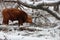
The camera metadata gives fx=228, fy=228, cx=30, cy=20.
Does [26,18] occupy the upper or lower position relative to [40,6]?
lower

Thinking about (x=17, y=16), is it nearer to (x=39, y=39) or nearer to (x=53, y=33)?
(x=53, y=33)

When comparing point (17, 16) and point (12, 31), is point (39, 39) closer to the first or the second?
point (12, 31)

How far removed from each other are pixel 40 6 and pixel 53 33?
0.89 meters

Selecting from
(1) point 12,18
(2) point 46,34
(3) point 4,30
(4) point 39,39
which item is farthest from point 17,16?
(4) point 39,39

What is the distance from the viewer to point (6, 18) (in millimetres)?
8172

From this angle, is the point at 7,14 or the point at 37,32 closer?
the point at 37,32

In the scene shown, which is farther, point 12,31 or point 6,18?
point 6,18

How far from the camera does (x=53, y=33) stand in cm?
562

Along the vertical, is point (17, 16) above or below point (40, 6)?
below

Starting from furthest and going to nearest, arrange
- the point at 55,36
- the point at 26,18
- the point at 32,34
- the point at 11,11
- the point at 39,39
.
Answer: the point at 26,18
the point at 11,11
the point at 32,34
the point at 55,36
the point at 39,39

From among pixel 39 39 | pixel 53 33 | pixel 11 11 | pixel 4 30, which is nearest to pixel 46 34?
pixel 53 33

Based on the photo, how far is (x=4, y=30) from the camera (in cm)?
611

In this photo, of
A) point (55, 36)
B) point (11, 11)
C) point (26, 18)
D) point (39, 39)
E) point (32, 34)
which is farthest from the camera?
point (26, 18)

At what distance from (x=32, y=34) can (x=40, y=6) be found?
0.81 m
